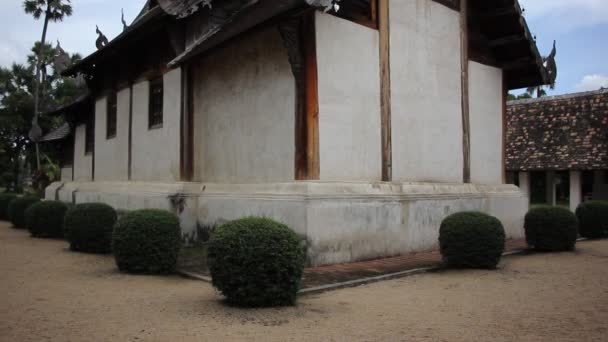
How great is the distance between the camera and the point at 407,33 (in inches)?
421

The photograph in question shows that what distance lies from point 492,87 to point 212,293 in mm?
9541

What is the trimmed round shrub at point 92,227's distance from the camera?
10.4 m

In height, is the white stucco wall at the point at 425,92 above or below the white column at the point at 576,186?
above

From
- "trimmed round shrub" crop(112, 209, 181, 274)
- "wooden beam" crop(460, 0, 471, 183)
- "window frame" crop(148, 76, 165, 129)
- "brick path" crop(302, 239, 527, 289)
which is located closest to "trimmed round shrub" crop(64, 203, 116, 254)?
"trimmed round shrub" crop(112, 209, 181, 274)

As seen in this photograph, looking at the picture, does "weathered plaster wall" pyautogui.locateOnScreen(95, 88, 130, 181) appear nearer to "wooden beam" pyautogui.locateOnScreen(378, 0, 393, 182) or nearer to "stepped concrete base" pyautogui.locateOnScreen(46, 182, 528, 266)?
"stepped concrete base" pyautogui.locateOnScreen(46, 182, 528, 266)

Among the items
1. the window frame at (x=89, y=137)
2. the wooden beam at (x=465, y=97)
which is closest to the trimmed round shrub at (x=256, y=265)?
the wooden beam at (x=465, y=97)

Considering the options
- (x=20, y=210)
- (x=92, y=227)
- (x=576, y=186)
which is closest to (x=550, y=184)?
(x=576, y=186)

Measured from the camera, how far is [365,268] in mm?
8344

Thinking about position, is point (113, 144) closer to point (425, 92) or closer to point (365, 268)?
point (425, 92)

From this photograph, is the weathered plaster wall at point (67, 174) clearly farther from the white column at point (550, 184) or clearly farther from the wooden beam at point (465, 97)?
the white column at point (550, 184)

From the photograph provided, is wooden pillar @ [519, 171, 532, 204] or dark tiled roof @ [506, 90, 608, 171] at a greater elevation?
dark tiled roof @ [506, 90, 608, 171]

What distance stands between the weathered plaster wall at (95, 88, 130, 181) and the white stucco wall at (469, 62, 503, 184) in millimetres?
9214

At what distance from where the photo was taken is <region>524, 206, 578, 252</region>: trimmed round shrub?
1070 centimetres

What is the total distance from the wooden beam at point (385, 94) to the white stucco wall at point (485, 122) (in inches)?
126
